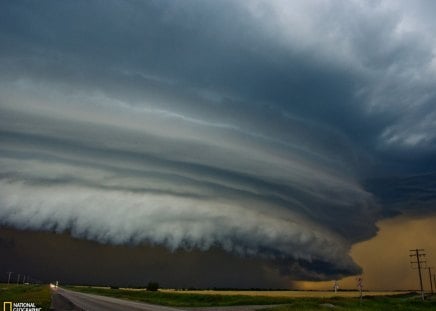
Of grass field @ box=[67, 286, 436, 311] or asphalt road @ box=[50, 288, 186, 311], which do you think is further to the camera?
grass field @ box=[67, 286, 436, 311]

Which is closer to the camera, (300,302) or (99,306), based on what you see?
(99,306)

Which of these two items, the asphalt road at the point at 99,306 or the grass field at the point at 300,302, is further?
the grass field at the point at 300,302

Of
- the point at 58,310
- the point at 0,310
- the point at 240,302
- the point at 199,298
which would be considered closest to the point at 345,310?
the point at 240,302

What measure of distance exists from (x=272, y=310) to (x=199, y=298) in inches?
2173

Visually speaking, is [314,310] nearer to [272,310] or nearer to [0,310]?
[272,310]

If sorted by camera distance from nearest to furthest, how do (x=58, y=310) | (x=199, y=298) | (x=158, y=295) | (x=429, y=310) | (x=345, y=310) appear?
(x=58, y=310) → (x=345, y=310) → (x=429, y=310) → (x=199, y=298) → (x=158, y=295)

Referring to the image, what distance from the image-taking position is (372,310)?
2699 inches

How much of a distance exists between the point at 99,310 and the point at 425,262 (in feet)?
318

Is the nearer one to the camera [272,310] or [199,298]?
[272,310]

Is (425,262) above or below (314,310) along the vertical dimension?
above

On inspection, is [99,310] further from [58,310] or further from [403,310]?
[403,310]

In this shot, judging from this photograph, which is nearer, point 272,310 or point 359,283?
point 272,310

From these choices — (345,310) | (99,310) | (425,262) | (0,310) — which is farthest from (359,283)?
(425,262)

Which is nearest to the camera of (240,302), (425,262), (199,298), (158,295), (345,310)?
(345,310)
